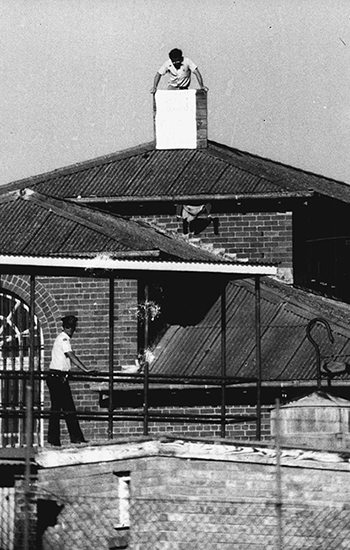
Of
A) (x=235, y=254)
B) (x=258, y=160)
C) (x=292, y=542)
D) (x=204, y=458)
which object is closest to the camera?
(x=292, y=542)

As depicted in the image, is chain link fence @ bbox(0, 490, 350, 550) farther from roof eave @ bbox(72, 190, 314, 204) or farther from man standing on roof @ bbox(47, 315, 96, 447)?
roof eave @ bbox(72, 190, 314, 204)

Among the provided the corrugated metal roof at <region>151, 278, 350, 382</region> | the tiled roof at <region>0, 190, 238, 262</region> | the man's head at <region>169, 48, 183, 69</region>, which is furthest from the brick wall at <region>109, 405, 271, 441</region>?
the man's head at <region>169, 48, 183, 69</region>

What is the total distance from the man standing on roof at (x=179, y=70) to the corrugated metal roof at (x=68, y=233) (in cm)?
384

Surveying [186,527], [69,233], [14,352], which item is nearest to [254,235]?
[69,233]

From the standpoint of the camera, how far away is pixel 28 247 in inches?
896

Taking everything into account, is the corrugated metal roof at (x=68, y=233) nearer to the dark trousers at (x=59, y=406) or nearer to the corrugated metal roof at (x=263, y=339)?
the corrugated metal roof at (x=263, y=339)

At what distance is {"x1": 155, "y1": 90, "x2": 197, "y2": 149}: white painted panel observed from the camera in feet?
92.2

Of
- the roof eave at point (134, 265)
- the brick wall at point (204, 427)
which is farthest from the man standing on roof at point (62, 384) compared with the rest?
the brick wall at point (204, 427)

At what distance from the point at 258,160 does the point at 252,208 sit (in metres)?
2.51

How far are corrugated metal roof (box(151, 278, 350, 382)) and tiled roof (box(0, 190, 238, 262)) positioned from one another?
1.10 metres

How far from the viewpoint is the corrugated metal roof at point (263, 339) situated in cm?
2244

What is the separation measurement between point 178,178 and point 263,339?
15.1 ft

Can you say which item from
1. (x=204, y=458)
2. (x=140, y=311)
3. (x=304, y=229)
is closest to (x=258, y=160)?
(x=304, y=229)

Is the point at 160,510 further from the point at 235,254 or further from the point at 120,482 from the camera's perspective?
the point at 235,254
